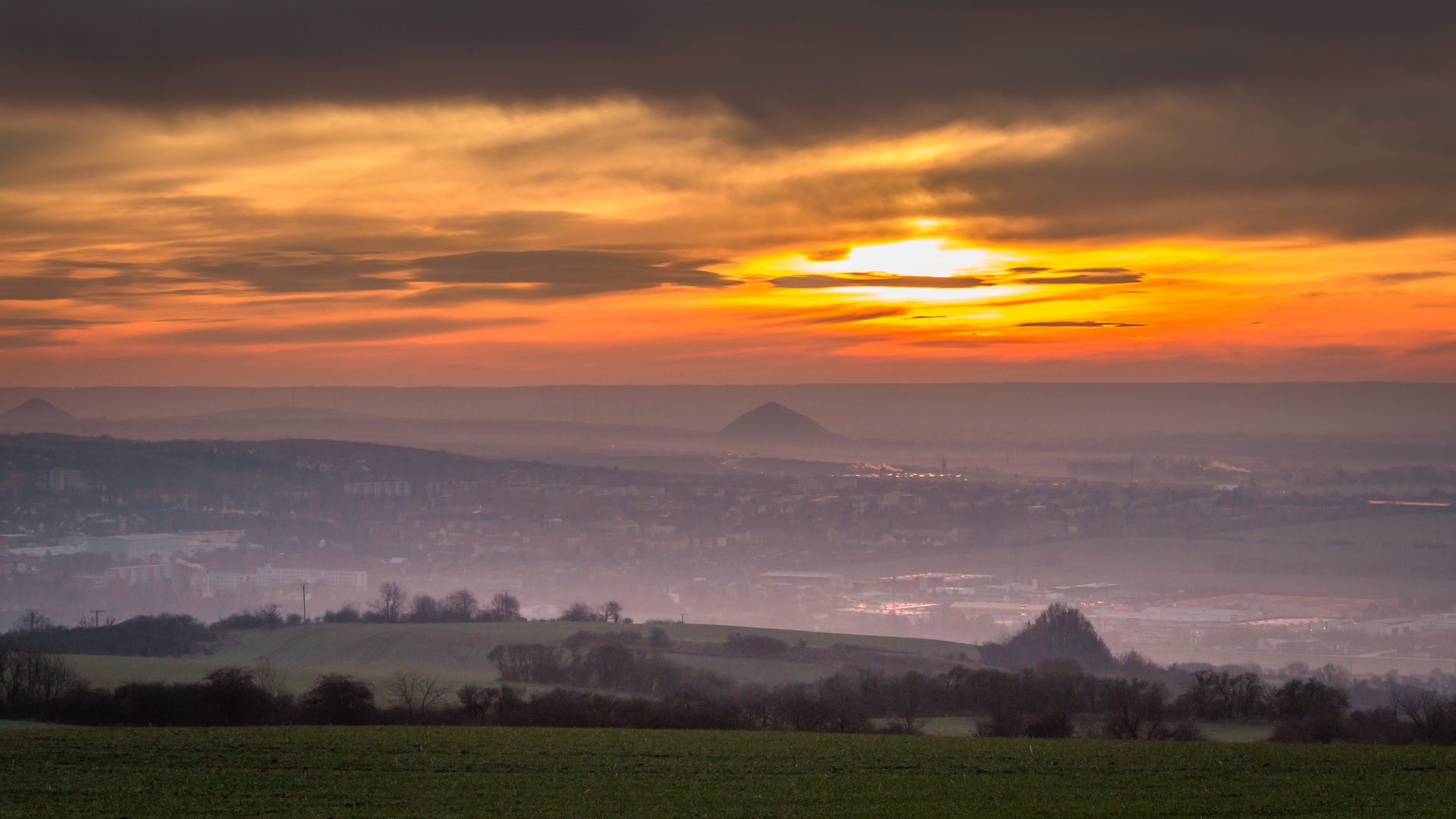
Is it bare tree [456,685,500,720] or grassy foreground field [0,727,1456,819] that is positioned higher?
grassy foreground field [0,727,1456,819]

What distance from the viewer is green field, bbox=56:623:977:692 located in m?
64.1

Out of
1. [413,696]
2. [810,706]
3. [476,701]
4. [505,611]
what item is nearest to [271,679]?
[413,696]

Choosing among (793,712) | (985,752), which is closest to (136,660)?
(793,712)

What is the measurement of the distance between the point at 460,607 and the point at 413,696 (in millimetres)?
54748

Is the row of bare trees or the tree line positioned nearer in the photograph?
the tree line

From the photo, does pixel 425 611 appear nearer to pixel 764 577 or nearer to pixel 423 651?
pixel 423 651

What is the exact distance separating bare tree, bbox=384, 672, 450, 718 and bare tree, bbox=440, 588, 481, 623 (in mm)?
39286

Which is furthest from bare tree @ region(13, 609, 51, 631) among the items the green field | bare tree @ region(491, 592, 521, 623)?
bare tree @ region(491, 592, 521, 623)

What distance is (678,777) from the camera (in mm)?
22516

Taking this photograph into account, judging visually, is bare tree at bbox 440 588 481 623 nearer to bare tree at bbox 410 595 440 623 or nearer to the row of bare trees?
the row of bare trees

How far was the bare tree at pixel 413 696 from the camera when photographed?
124ft

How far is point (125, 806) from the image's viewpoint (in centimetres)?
1911

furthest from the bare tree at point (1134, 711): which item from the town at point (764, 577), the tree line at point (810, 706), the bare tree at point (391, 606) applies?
the town at point (764, 577)

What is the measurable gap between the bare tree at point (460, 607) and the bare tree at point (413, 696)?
1547 inches
